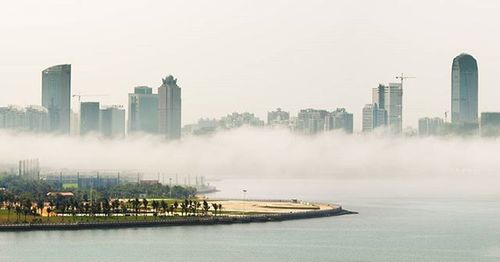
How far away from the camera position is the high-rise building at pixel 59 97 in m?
162

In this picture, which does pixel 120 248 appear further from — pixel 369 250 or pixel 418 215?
pixel 418 215

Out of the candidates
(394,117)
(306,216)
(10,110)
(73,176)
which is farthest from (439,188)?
(394,117)

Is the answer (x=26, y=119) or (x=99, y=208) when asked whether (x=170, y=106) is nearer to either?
(x=26, y=119)

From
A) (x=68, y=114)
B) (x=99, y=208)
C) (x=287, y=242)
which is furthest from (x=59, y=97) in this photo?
(x=287, y=242)

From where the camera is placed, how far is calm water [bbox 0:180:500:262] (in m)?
52.3

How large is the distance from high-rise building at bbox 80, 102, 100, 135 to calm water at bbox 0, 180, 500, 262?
98.6 metres

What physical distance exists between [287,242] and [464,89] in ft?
448

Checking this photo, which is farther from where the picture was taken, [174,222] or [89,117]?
[89,117]

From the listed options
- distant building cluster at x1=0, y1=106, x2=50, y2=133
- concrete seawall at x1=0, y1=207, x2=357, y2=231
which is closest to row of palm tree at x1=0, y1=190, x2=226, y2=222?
concrete seawall at x1=0, y1=207, x2=357, y2=231

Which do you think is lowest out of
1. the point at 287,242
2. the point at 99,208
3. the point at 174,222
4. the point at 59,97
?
the point at 287,242

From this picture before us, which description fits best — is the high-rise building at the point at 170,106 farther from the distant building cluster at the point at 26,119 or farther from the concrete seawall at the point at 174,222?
the concrete seawall at the point at 174,222

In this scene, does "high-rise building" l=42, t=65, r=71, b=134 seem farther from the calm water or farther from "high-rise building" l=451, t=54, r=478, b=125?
the calm water

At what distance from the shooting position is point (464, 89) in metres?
190

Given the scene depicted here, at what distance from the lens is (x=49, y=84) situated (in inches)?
6457
